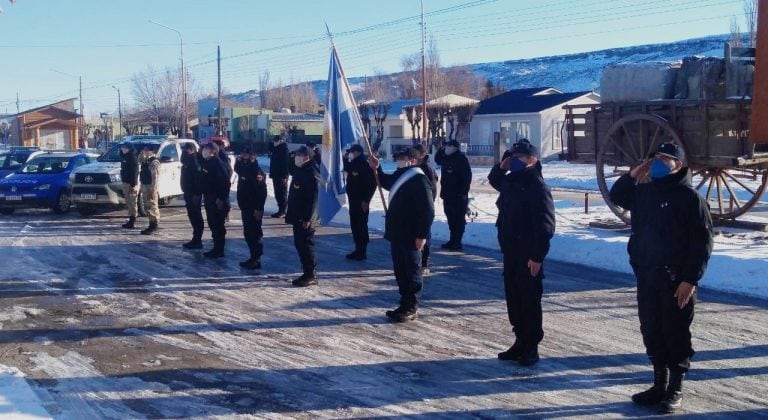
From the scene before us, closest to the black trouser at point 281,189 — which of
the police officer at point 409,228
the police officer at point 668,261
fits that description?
the police officer at point 409,228

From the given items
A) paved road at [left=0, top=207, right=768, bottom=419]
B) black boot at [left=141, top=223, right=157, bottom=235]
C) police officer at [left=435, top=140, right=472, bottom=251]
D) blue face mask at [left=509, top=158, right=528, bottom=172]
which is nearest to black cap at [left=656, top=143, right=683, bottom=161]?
blue face mask at [left=509, top=158, right=528, bottom=172]

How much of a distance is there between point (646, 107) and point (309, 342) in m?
8.26

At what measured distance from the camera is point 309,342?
7.59 m

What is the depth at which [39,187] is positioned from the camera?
61.3 ft

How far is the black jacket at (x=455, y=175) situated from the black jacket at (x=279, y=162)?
4.71 meters

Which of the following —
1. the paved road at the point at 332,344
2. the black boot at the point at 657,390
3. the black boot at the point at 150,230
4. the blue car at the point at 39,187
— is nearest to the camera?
the black boot at the point at 657,390

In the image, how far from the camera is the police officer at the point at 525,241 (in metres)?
6.66

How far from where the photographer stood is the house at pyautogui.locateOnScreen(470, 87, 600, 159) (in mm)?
46594

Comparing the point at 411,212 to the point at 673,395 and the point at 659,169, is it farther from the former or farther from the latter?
the point at 673,395

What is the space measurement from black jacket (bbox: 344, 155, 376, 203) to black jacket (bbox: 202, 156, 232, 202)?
1873 millimetres

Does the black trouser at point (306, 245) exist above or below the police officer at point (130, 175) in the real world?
below

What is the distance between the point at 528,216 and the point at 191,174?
7.82 m

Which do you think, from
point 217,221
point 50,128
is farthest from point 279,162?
point 50,128

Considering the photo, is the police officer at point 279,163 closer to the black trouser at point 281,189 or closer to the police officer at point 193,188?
the black trouser at point 281,189
